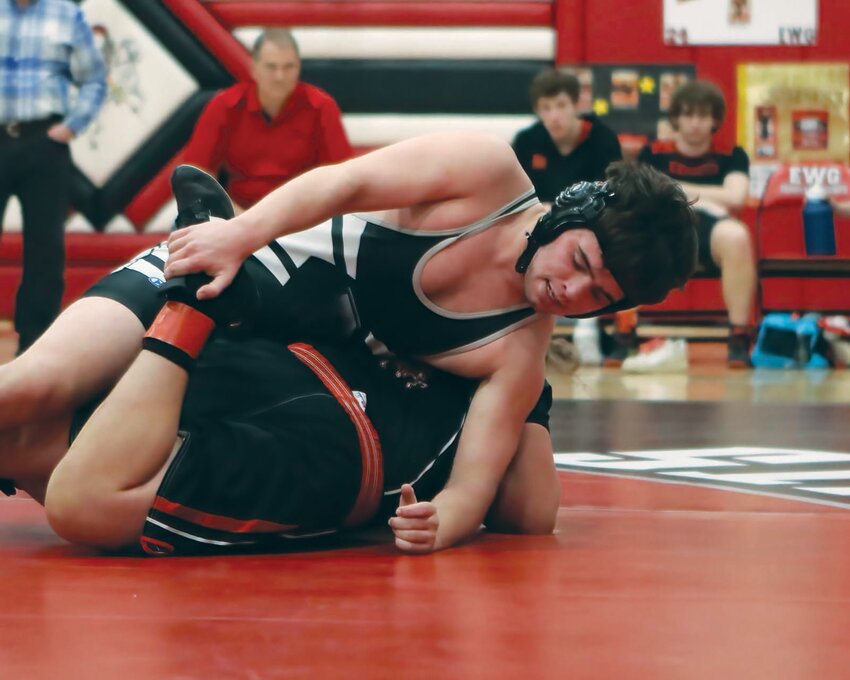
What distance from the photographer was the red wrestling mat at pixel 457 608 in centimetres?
121

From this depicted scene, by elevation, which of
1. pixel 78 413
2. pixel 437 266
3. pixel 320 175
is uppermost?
pixel 320 175

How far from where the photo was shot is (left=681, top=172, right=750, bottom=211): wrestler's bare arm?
5.16 metres

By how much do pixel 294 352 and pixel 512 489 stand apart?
1.23ft

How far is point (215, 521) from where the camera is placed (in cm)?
170

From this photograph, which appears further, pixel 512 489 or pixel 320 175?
pixel 512 489

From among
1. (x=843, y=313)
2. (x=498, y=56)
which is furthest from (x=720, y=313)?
(x=498, y=56)

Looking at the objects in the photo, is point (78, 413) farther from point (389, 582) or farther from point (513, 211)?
point (513, 211)

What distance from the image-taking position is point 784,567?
1696mm

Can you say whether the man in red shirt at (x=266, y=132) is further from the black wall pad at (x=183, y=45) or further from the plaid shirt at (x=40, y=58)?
the black wall pad at (x=183, y=45)

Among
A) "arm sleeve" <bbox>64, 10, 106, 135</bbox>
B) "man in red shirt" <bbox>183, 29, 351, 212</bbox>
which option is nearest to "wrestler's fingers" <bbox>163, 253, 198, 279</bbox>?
"arm sleeve" <bbox>64, 10, 106, 135</bbox>

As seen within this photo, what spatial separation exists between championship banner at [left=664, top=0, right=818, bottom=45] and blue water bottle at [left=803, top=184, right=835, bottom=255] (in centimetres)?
90

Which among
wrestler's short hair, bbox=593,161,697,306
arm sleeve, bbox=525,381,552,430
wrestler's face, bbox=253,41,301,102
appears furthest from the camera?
wrestler's face, bbox=253,41,301,102

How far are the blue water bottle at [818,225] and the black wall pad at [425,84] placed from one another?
4.26 ft

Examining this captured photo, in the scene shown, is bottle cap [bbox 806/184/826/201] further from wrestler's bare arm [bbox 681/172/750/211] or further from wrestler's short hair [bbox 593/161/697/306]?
wrestler's short hair [bbox 593/161/697/306]
